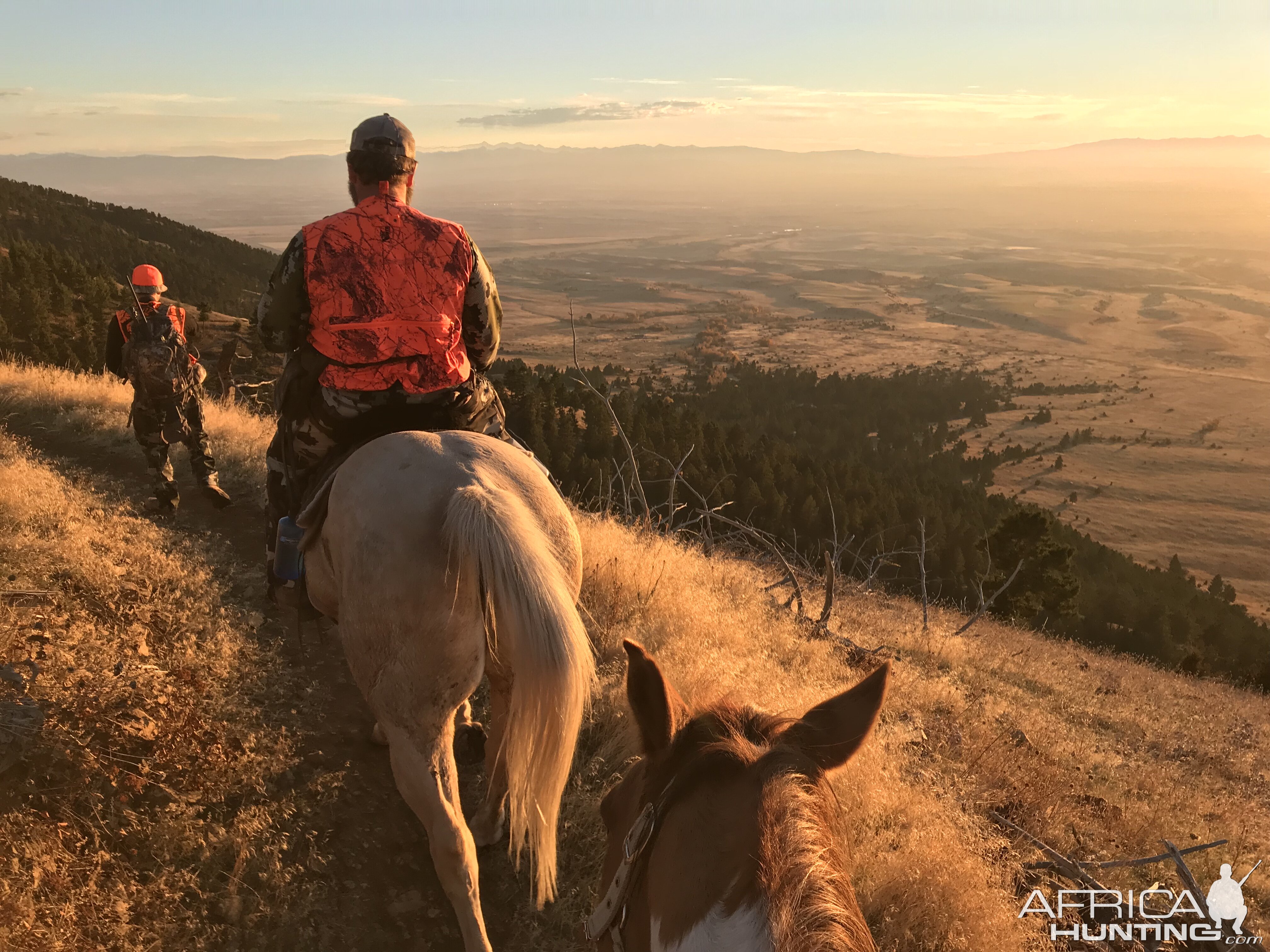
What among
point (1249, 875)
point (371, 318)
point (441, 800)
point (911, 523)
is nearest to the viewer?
point (441, 800)

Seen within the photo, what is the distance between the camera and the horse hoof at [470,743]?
4.00 m

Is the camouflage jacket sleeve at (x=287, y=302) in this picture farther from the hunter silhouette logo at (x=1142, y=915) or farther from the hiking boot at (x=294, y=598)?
the hunter silhouette logo at (x=1142, y=915)

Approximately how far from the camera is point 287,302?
9.27 feet

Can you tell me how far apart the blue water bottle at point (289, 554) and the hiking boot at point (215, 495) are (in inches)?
178

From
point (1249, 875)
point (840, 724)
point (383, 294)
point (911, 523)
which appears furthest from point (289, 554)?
point (911, 523)

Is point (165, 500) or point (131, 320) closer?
point (165, 500)

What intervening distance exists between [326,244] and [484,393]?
0.93m

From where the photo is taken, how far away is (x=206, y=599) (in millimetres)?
4938

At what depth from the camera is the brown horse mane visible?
1156mm

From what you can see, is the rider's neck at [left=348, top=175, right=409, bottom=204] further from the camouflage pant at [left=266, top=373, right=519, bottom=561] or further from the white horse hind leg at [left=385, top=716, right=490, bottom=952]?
the white horse hind leg at [left=385, top=716, right=490, bottom=952]

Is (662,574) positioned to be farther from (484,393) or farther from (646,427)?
(646,427)

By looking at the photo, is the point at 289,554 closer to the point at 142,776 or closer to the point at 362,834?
→ the point at 142,776

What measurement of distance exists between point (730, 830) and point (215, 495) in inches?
277

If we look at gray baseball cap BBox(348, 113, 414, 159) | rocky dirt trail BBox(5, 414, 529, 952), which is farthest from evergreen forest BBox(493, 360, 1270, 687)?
gray baseball cap BBox(348, 113, 414, 159)
